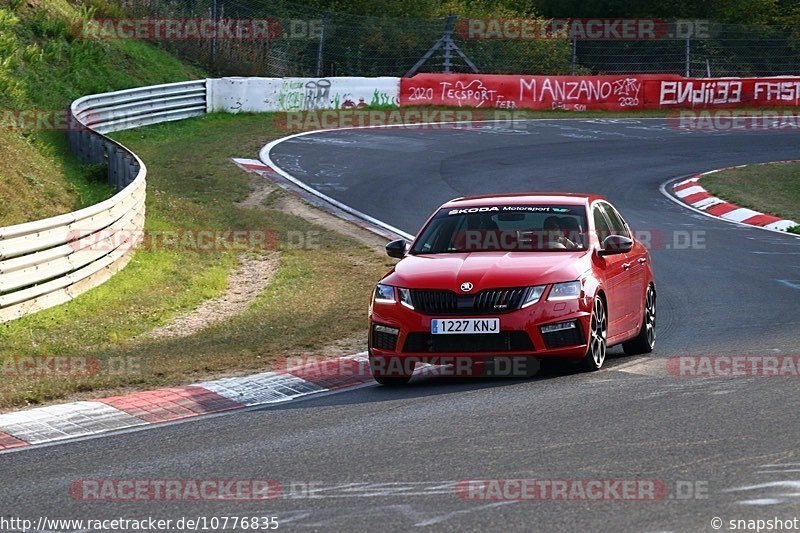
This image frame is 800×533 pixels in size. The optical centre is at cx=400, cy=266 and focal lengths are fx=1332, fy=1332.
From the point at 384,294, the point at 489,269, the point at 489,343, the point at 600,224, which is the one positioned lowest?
the point at 489,343

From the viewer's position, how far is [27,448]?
836 centimetres

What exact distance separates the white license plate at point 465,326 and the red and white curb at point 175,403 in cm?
109

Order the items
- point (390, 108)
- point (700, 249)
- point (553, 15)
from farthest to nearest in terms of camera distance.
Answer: point (553, 15) → point (390, 108) → point (700, 249)

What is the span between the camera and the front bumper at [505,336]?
10117 mm

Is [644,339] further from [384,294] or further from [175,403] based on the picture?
[175,403]

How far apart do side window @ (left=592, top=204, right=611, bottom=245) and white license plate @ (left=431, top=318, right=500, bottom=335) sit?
1.82m

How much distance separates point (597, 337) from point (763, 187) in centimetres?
1657

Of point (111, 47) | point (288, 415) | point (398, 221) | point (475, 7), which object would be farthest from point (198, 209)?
point (475, 7)

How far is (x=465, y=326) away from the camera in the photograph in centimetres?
1013

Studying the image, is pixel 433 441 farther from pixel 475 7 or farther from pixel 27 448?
pixel 475 7

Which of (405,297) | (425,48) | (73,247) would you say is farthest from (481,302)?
(425,48)

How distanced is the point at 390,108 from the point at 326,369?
26.0 m

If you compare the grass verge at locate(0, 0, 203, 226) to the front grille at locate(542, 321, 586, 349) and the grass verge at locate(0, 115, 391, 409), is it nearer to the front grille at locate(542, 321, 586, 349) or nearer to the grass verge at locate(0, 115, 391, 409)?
the grass verge at locate(0, 115, 391, 409)

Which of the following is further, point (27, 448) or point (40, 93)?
point (40, 93)
